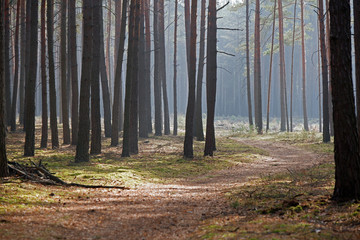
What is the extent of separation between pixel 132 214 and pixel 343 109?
394 cm

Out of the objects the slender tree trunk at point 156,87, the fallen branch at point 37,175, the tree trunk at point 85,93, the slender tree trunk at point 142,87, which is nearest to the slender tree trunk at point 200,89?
the slender tree trunk at point 156,87

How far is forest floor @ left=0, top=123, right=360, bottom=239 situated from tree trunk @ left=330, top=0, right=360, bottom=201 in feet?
1.34

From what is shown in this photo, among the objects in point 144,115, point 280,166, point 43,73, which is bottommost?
point 280,166

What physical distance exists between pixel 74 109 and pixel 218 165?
23.5ft

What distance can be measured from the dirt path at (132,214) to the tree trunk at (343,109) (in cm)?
213

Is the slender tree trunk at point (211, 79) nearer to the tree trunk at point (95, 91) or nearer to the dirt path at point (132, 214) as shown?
the tree trunk at point (95, 91)

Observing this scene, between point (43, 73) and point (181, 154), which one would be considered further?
point (181, 154)

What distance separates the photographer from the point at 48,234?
488 cm

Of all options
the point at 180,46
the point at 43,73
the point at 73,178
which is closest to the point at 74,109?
the point at 43,73

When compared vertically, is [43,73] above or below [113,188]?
above

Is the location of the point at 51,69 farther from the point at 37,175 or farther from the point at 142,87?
the point at 142,87

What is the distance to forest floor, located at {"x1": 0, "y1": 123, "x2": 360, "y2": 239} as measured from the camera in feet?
16.1

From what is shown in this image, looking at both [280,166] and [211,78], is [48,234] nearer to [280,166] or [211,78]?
[280,166]

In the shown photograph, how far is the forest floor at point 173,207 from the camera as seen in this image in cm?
490
